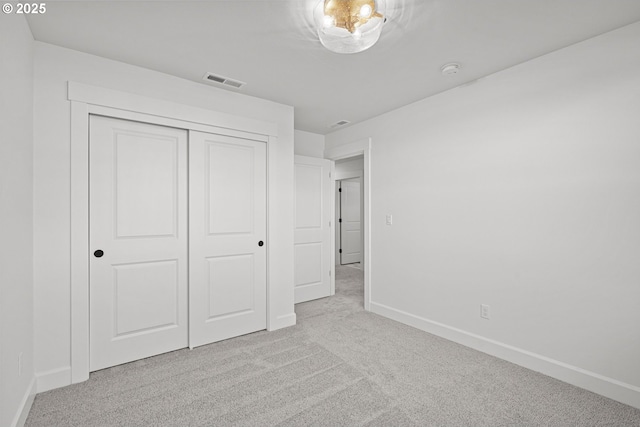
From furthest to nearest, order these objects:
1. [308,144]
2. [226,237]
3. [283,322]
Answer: [308,144] < [283,322] < [226,237]

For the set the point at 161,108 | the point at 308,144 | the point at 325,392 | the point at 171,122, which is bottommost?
the point at 325,392

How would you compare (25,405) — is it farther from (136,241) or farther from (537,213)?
(537,213)

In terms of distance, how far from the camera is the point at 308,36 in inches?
79.7

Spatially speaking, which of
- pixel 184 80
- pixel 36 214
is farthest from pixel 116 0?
pixel 36 214

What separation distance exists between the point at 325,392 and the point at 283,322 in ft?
4.19

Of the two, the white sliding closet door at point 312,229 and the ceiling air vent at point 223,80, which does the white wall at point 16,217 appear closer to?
the ceiling air vent at point 223,80

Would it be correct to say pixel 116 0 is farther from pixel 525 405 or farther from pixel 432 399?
pixel 525 405

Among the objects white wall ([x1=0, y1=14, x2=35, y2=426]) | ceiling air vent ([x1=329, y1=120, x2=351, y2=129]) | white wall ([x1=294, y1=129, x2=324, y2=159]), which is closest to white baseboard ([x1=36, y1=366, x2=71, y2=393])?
white wall ([x1=0, y1=14, x2=35, y2=426])

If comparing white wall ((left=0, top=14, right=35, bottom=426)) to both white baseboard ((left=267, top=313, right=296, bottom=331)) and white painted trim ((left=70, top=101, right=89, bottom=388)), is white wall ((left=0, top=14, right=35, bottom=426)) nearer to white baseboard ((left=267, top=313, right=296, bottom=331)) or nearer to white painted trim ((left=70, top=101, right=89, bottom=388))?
Answer: white painted trim ((left=70, top=101, right=89, bottom=388))

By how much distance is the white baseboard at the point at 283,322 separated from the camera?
3.12 metres

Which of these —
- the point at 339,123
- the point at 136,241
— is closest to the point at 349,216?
the point at 339,123

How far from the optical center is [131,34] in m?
1.99

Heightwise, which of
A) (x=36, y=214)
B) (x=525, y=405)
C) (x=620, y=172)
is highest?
(x=620, y=172)

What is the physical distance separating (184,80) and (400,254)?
2.82 m
